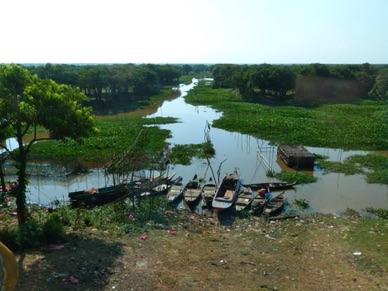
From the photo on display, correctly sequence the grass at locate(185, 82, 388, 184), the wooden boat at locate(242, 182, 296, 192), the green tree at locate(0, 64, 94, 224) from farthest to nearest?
the grass at locate(185, 82, 388, 184) → the wooden boat at locate(242, 182, 296, 192) → the green tree at locate(0, 64, 94, 224)

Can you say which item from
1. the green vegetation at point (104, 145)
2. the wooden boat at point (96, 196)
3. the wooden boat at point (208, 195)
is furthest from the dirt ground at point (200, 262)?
the green vegetation at point (104, 145)

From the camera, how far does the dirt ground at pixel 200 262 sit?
915cm

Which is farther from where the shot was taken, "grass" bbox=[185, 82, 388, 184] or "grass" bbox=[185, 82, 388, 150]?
"grass" bbox=[185, 82, 388, 150]

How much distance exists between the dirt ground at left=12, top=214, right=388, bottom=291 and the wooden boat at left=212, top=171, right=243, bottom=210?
2.59 meters

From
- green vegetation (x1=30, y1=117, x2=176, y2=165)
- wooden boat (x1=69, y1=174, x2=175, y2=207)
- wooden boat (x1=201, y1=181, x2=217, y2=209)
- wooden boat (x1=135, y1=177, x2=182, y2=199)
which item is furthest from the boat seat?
green vegetation (x1=30, y1=117, x2=176, y2=165)

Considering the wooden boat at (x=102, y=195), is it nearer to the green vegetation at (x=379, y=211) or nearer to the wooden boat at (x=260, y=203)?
the wooden boat at (x=260, y=203)

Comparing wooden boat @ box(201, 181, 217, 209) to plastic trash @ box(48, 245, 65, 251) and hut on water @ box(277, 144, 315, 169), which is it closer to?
hut on water @ box(277, 144, 315, 169)

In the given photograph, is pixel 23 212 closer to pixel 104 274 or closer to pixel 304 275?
pixel 104 274

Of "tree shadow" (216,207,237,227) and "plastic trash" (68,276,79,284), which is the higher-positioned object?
"plastic trash" (68,276,79,284)

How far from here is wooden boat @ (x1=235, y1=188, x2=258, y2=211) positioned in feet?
57.3

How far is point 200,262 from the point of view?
10961 mm

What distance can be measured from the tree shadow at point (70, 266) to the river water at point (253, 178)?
9.94m

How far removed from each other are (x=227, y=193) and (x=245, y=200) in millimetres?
1386

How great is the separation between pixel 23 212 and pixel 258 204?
11435 millimetres
